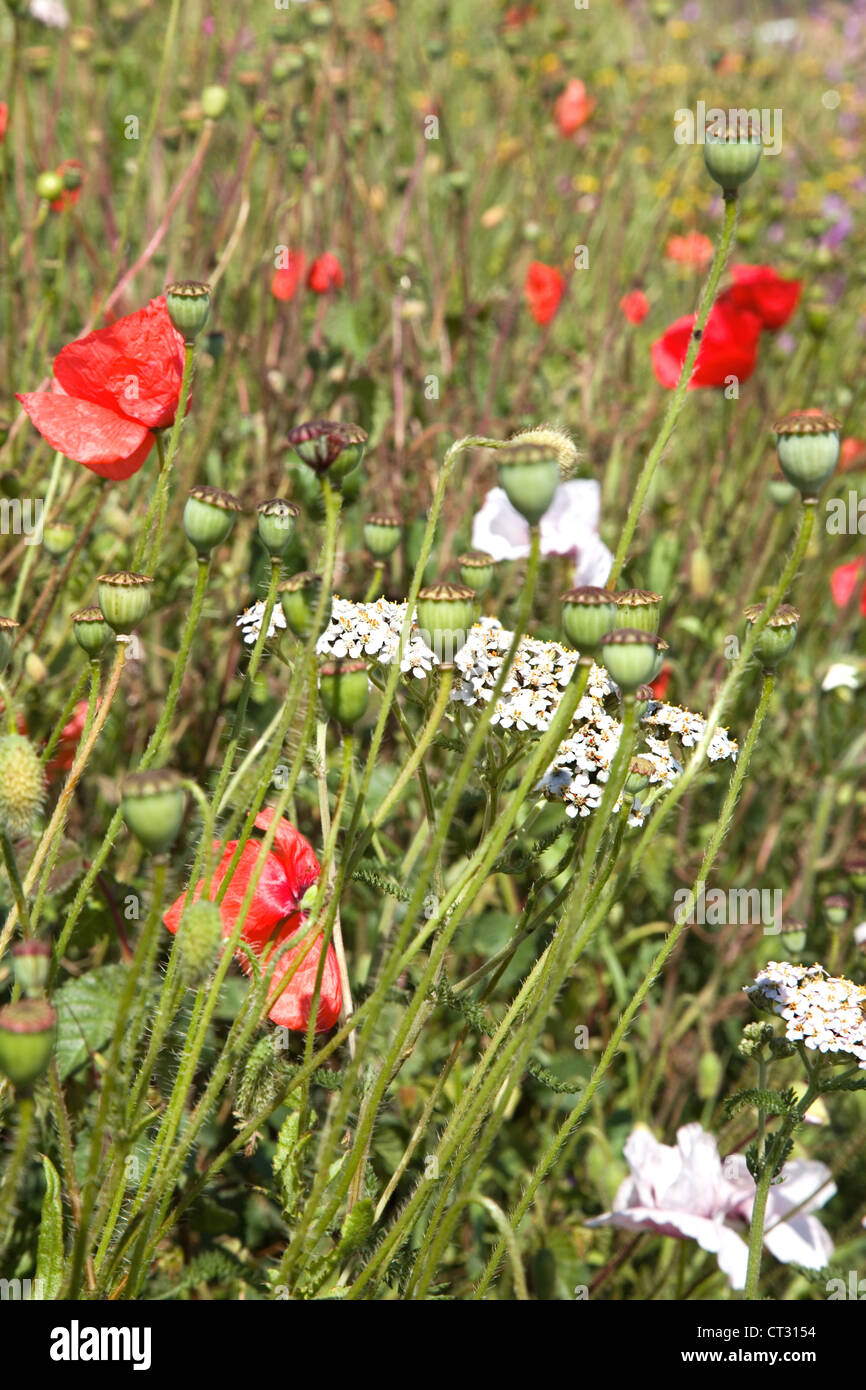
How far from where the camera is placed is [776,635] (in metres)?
0.99

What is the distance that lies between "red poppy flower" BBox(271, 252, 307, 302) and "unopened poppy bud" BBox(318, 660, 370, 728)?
4.26ft

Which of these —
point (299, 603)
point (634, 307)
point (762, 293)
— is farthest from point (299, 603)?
point (634, 307)

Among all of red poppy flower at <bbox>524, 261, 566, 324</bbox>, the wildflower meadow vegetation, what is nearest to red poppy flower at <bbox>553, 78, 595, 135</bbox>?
the wildflower meadow vegetation

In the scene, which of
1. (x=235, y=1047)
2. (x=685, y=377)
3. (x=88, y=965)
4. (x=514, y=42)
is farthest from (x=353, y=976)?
(x=514, y=42)

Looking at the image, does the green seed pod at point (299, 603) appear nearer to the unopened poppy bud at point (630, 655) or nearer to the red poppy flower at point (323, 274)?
the unopened poppy bud at point (630, 655)

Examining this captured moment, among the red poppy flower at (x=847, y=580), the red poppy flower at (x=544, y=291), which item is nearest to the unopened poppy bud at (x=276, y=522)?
the red poppy flower at (x=847, y=580)

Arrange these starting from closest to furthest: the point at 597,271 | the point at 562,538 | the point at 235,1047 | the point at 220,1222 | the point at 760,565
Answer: the point at 235,1047, the point at 220,1222, the point at 562,538, the point at 760,565, the point at 597,271

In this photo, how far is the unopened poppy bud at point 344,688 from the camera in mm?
912

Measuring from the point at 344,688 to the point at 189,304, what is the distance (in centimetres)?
33

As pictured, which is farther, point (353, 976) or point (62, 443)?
point (353, 976)

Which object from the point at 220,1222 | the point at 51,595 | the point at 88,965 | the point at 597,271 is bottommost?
the point at 220,1222

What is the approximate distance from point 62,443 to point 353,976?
762mm

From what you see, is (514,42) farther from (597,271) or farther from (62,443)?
(62,443)

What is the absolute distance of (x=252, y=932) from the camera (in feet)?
3.73
